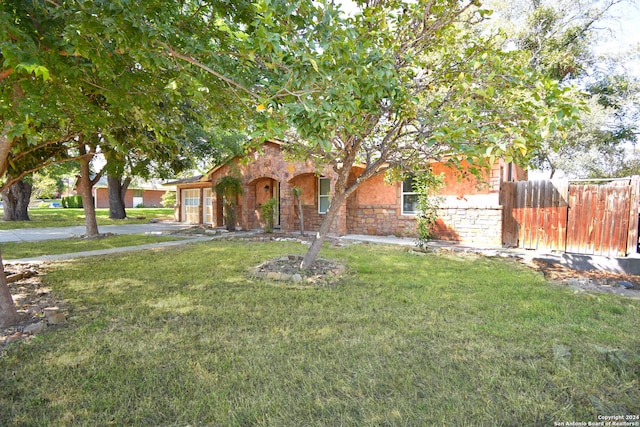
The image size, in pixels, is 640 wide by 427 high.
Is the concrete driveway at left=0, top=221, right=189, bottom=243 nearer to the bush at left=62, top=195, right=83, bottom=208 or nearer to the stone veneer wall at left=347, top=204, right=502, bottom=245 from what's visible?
the stone veneer wall at left=347, top=204, right=502, bottom=245

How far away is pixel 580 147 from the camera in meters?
14.8

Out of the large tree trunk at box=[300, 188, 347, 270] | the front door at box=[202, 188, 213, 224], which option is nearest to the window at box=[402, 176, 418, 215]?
the large tree trunk at box=[300, 188, 347, 270]

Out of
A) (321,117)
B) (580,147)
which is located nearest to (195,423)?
(321,117)

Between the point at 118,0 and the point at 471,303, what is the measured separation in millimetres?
5191

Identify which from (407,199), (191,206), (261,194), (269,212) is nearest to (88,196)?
(269,212)

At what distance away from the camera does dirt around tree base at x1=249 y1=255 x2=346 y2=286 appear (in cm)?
550

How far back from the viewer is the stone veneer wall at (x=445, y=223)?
9.53 metres

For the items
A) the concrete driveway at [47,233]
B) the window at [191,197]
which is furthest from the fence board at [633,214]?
the window at [191,197]

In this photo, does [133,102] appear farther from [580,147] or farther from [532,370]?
[580,147]

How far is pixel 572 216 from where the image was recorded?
26.7ft

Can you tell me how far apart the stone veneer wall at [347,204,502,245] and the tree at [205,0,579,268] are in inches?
199

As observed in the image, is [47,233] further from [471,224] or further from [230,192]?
[471,224]

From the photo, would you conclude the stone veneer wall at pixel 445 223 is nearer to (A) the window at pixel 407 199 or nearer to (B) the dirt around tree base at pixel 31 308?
(A) the window at pixel 407 199

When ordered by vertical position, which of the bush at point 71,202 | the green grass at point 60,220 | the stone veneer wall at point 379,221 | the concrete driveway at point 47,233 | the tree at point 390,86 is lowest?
the concrete driveway at point 47,233
